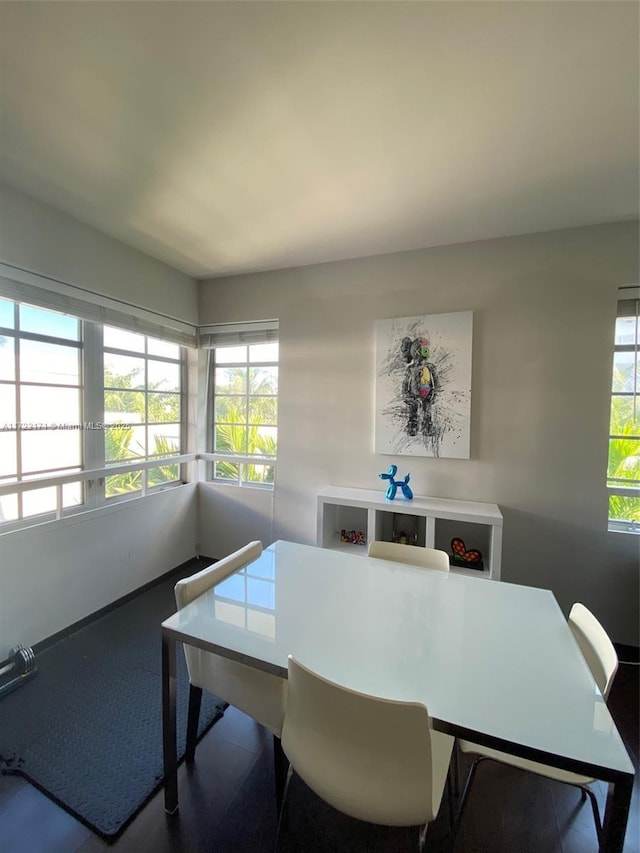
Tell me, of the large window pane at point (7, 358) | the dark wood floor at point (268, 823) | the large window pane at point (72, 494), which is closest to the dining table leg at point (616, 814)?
the dark wood floor at point (268, 823)

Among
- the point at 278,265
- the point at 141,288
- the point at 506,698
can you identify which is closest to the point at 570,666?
the point at 506,698

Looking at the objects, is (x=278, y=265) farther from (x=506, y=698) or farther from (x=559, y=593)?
(x=559, y=593)

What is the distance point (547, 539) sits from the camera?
7.22 feet

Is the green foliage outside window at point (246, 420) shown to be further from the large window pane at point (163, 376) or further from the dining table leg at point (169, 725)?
the dining table leg at point (169, 725)

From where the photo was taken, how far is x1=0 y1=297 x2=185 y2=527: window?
190 centimetres

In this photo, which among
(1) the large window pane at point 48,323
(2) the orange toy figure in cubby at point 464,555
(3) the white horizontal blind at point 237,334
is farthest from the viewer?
(3) the white horizontal blind at point 237,334

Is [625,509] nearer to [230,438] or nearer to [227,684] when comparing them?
[227,684]

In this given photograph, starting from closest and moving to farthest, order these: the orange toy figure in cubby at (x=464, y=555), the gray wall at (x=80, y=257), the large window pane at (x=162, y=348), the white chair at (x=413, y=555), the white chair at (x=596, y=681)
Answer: the white chair at (x=596, y=681)
the white chair at (x=413, y=555)
the gray wall at (x=80, y=257)
the orange toy figure in cubby at (x=464, y=555)
the large window pane at (x=162, y=348)

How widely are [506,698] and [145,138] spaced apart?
227 cm

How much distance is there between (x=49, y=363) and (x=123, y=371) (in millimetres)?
488

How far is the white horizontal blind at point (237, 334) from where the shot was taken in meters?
2.93

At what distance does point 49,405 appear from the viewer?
2.07 m

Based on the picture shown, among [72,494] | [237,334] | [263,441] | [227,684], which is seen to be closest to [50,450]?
[72,494]

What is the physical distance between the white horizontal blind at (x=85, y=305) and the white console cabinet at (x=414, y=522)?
5.95ft
